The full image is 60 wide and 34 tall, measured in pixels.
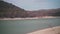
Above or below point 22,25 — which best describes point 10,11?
above

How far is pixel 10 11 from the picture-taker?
1791 millimetres

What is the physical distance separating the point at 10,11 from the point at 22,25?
310 mm

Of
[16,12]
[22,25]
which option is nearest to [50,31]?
[22,25]

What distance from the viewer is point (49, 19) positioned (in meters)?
1.80

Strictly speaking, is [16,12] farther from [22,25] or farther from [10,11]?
[22,25]

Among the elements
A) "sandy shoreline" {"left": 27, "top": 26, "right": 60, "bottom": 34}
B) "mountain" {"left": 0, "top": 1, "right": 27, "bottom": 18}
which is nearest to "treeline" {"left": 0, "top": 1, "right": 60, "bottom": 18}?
"mountain" {"left": 0, "top": 1, "right": 27, "bottom": 18}

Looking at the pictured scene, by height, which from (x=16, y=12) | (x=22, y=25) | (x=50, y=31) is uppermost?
(x=16, y=12)

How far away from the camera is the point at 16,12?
5.88ft

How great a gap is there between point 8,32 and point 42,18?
61cm

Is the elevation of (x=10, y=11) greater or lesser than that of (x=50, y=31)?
greater

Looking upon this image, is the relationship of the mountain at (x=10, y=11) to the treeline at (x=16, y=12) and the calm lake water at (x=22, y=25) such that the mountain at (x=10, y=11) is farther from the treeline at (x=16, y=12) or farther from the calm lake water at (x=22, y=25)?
the calm lake water at (x=22, y=25)

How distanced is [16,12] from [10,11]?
0.10 meters

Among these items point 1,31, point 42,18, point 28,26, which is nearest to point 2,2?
point 1,31

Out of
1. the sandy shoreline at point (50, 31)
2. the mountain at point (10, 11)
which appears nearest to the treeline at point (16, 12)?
the mountain at point (10, 11)
